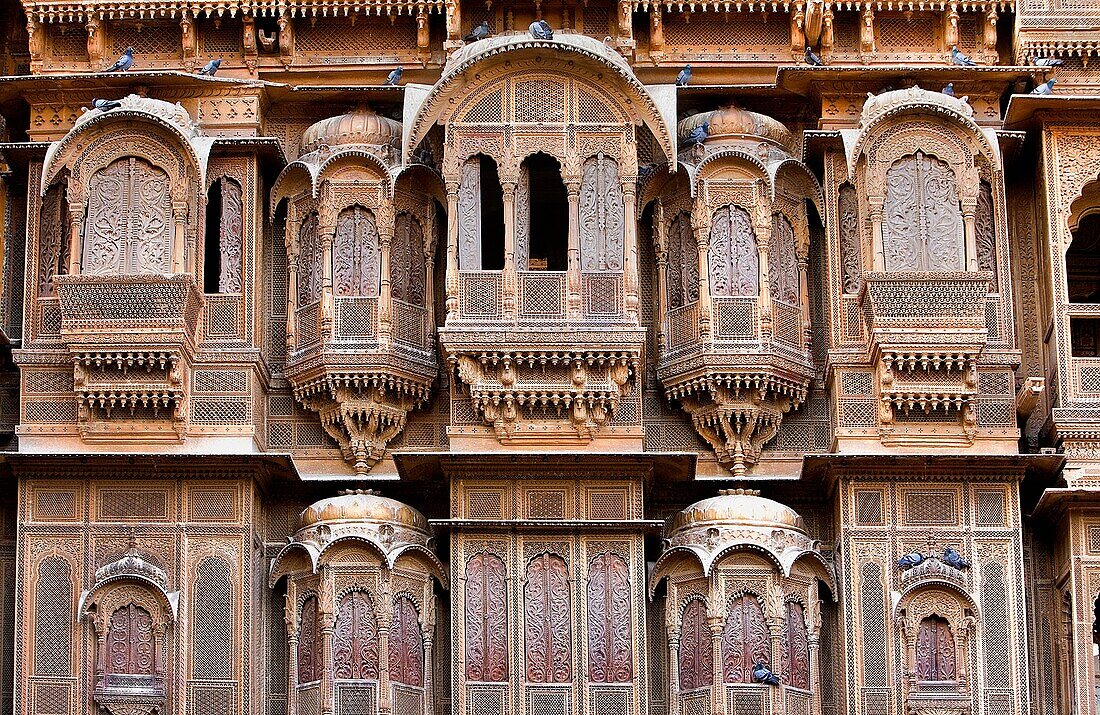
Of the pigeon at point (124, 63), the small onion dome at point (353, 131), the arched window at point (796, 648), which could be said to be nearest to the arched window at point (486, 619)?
the arched window at point (796, 648)

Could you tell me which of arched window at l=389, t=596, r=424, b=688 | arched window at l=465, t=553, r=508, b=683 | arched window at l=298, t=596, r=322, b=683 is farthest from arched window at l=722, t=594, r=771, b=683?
arched window at l=298, t=596, r=322, b=683

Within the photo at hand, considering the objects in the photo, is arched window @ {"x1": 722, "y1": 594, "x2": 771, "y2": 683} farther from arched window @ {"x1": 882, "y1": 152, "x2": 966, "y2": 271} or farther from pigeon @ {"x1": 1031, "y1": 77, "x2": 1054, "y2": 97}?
pigeon @ {"x1": 1031, "y1": 77, "x2": 1054, "y2": 97}

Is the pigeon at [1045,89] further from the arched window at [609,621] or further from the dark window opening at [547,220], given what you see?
the arched window at [609,621]

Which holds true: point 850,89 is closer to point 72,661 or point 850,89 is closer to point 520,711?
point 520,711

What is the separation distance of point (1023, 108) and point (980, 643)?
16.5 ft

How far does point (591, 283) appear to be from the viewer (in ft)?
78.3

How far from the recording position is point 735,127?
977 inches

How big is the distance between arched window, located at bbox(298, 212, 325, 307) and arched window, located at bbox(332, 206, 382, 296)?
17 centimetres

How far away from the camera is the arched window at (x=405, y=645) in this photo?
910 inches

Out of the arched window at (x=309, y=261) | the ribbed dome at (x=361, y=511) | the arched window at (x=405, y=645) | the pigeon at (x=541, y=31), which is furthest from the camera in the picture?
the arched window at (x=309, y=261)

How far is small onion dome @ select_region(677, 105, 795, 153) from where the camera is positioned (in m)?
24.8

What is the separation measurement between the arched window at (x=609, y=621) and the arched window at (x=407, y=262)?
3107 mm

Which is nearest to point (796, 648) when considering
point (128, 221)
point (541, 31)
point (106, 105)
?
point (541, 31)

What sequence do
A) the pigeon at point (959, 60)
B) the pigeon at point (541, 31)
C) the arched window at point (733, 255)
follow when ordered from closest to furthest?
the pigeon at point (541, 31) → the arched window at point (733, 255) → the pigeon at point (959, 60)
